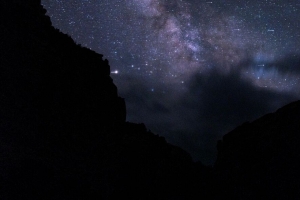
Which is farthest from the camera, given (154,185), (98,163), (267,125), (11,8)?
(267,125)

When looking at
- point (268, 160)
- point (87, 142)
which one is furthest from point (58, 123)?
point (268, 160)

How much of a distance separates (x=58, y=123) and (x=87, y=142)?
87.2 inches

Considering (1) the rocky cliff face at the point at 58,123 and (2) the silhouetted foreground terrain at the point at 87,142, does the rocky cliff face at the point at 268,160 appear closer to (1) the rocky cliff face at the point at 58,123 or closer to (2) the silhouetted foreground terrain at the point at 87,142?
(2) the silhouetted foreground terrain at the point at 87,142

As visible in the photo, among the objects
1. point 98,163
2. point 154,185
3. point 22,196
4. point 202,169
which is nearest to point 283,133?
point 202,169

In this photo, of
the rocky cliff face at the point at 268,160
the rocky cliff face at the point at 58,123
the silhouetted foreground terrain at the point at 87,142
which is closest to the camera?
the rocky cliff face at the point at 58,123

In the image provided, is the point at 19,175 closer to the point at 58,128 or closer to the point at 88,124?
the point at 58,128

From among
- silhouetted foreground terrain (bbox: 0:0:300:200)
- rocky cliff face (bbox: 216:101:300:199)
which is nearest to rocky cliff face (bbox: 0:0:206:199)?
silhouetted foreground terrain (bbox: 0:0:300:200)

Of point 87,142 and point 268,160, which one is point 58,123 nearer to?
point 87,142

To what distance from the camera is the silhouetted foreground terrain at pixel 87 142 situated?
451 inches

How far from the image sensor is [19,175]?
10969 mm

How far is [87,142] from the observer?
1572 centimetres

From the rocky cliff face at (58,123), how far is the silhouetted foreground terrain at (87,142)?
0.14 ft

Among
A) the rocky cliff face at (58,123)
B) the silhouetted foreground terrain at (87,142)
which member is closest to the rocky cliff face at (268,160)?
the silhouetted foreground terrain at (87,142)

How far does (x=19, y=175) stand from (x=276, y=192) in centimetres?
1911
